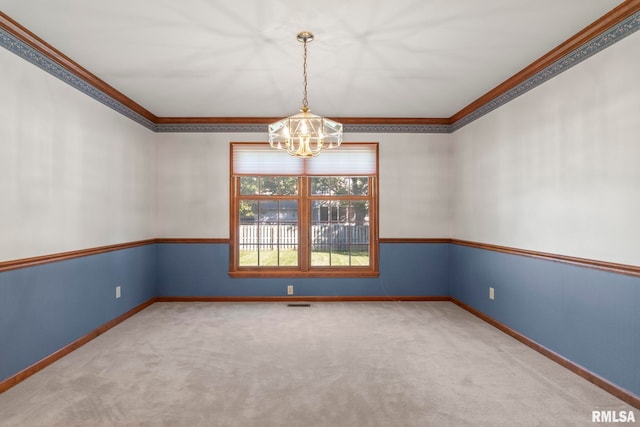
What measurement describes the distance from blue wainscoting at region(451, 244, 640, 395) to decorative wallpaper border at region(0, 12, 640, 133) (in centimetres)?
163

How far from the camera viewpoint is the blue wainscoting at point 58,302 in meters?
2.51

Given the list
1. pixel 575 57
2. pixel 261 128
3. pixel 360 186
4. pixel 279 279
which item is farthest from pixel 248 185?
pixel 575 57

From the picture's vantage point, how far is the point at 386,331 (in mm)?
3615

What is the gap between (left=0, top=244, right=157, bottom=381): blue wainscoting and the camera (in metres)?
2.51

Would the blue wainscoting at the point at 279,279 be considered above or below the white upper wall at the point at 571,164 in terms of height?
below

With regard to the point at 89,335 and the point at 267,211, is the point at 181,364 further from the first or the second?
the point at 267,211

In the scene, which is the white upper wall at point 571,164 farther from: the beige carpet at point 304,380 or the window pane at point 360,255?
the window pane at point 360,255

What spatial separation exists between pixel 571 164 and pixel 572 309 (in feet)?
3.81

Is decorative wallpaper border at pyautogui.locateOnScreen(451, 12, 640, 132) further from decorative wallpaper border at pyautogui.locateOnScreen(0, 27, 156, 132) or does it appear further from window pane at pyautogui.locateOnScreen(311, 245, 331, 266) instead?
decorative wallpaper border at pyautogui.locateOnScreen(0, 27, 156, 132)

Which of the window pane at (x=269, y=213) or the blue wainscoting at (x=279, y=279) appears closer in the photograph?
the blue wainscoting at (x=279, y=279)

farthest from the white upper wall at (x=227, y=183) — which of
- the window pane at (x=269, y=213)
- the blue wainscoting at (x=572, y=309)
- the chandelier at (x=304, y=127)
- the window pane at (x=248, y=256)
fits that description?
the chandelier at (x=304, y=127)

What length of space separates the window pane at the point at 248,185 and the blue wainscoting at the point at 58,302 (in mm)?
1602

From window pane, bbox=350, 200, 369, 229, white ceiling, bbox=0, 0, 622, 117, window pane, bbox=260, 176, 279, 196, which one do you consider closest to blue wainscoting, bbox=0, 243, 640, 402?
window pane, bbox=350, 200, 369, 229

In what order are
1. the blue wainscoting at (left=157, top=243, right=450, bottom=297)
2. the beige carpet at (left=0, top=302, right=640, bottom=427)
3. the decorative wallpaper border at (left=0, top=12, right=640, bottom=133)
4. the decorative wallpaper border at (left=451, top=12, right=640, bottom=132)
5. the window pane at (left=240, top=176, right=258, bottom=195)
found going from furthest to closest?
the window pane at (left=240, top=176, right=258, bottom=195)
the blue wainscoting at (left=157, top=243, right=450, bottom=297)
the decorative wallpaper border at (left=0, top=12, right=640, bottom=133)
the decorative wallpaper border at (left=451, top=12, right=640, bottom=132)
the beige carpet at (left=0, top=302, right=640, bottom=427)
